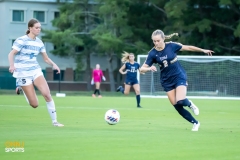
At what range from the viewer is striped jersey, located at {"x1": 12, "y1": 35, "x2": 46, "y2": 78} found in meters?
15.0

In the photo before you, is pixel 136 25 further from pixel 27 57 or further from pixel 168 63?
pixel 168 63

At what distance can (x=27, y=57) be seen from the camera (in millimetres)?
15164

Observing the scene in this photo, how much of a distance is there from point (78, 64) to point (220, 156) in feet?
A: 196

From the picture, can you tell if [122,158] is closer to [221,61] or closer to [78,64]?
[221,61]

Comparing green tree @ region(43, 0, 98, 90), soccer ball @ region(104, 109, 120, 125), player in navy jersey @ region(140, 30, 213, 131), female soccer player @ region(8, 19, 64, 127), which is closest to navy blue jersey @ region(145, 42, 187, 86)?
player in navy jersey @ region(140, 30, 213, 131)

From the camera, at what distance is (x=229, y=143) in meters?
11.9

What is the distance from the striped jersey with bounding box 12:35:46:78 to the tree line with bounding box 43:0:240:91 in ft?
125

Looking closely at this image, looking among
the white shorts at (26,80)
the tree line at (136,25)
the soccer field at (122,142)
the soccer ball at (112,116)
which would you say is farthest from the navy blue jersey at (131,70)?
the tree line at (136,25)

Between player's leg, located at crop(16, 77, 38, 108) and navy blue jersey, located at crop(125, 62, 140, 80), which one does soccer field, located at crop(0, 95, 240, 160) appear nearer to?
player's leg, located at crop(16, 77, 38, 108)

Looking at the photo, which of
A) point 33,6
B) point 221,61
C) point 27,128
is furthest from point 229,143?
point 33,6

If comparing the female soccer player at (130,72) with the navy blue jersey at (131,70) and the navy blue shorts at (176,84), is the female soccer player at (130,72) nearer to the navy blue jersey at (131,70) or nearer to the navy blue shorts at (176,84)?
the navy blue jersey at (131,70)

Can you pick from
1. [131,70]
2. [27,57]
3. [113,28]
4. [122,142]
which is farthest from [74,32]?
[122,142]

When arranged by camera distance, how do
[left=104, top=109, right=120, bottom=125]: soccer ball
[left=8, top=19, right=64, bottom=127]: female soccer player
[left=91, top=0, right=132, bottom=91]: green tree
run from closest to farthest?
[left=8, top=19, right=64, bottom=127]: female soccer player < [left=104, top=109, right=120, bottom=125]: soccer ball < [left=91, top=0, right=132, bottom=91]: green tree

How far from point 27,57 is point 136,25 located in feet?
162
